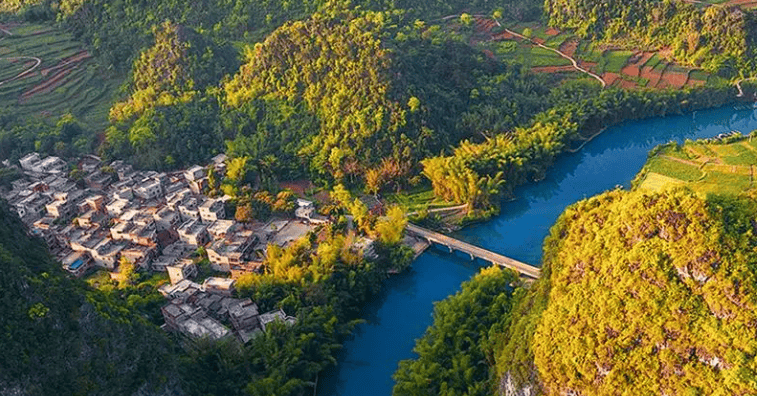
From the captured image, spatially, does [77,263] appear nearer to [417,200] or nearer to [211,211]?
[211,211]

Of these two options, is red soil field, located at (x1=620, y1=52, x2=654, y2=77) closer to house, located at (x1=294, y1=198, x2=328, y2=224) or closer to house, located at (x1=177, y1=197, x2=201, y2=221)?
house, located at (x1=294, y1=198, x2=328, y2=224)

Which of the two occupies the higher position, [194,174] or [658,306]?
[658,306]

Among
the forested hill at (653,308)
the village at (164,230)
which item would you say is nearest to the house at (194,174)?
the village at (164,230)

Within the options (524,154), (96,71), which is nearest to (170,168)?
(96,71)

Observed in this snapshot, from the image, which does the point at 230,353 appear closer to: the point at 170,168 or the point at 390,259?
the point at 390,259

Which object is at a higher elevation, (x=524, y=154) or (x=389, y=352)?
(x=524, y=154)

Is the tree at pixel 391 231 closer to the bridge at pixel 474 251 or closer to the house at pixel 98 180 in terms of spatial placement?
the bridge at pixel 474 251

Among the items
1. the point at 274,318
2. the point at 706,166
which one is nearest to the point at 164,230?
the point at 274,318
